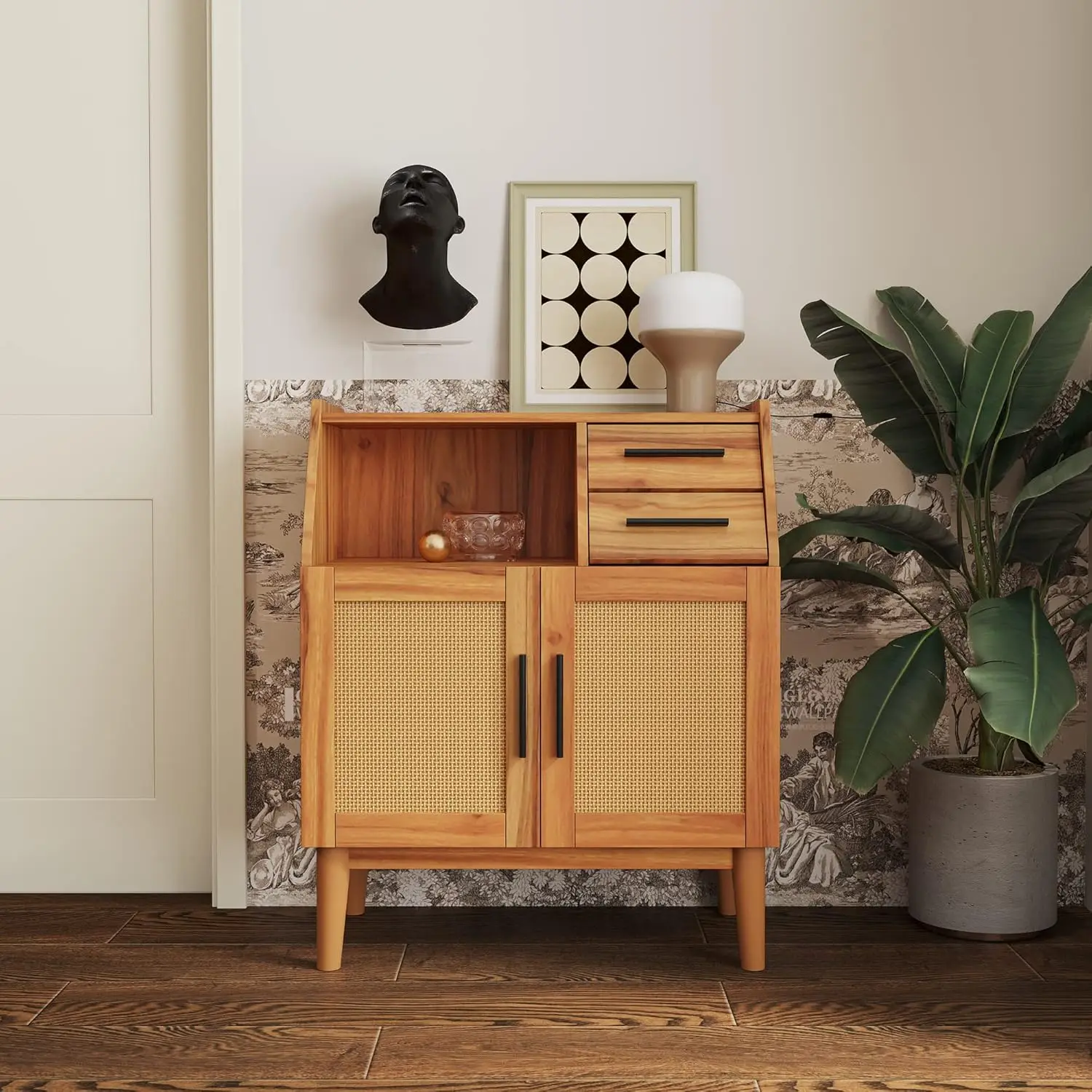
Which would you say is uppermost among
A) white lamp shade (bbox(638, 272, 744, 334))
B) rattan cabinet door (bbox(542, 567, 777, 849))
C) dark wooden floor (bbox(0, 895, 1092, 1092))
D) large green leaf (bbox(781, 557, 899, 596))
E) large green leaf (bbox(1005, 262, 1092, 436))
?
white lamp shade (bbox(638, 272, 744, 334))

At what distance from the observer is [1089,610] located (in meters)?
2.13

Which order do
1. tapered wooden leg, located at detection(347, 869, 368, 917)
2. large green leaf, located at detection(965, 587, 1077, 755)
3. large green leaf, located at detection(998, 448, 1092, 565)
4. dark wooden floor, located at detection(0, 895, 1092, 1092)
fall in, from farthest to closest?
tapered wooden leg, located at detection(347, 869, 368, 917) < large green leaf, located at detection(998, 448, 1092, 565) < large green leaf, located at detection(965, 587, 1077, 755) < dark wooden floor, located at detection(0, 895, 1092, 1092)

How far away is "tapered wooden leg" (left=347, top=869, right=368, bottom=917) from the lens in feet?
7.55

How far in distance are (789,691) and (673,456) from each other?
709 mm

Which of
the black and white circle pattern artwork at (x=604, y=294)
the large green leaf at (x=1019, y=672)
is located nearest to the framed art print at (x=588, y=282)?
the black and white circle pattern artwork at (x=604, y=294)

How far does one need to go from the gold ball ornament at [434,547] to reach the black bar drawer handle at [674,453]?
41cm

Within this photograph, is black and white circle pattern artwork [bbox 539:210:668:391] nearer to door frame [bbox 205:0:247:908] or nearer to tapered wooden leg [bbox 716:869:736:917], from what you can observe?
door frame [bbox 205:0:247:908]

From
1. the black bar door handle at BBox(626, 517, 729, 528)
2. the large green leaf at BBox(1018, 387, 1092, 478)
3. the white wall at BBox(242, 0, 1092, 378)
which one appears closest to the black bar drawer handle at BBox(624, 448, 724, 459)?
the black bar door handle at BBox(626, 517, 729, 528)

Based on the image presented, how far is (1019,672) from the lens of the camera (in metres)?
1.85

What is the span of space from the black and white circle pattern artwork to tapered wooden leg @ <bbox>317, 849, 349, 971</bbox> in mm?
1099

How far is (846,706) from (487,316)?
115 centimetres

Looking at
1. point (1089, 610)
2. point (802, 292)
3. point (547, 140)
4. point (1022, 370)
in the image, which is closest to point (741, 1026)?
point (1089, 610)

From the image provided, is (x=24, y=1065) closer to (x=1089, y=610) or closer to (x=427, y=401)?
(x=427, y=401)

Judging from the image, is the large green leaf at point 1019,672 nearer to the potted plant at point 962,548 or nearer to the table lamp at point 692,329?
the potted plant at point 962,548
